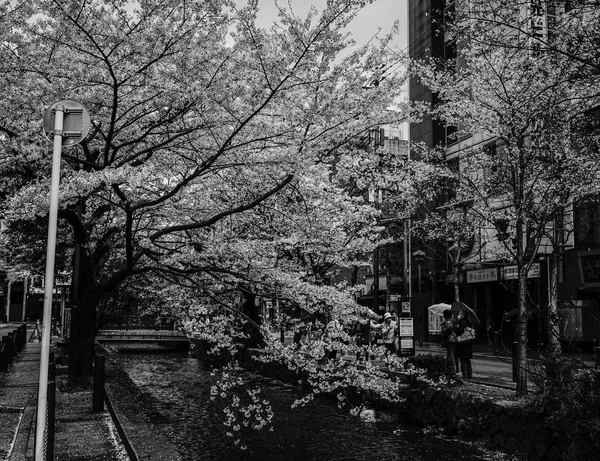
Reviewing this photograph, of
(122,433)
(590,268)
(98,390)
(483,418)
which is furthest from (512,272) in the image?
(122,433)

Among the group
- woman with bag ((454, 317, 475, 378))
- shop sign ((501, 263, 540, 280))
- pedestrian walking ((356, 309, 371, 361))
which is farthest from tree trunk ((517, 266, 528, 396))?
shop sign ((501, 263, 540, 280))

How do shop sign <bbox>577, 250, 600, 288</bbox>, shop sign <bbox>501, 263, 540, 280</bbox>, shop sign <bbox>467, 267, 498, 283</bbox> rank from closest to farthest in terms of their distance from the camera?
1. shop sign <bbox>577, 250, 600, 288</bbox>
2. shop sign <bbox>501, 263, 540, 280</bbox>
3. shop sign <bbox>467, 267, 498, 283</bbox>

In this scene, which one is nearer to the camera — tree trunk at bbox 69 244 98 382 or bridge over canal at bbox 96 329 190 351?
tree trunk at bbox 69 244 98 382

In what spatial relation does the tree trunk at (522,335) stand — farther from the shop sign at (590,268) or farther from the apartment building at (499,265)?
the shop sign at (590,268)

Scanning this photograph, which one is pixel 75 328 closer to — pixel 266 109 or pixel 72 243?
pixel 72 243

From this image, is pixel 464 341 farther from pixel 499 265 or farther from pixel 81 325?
pixel 499 265

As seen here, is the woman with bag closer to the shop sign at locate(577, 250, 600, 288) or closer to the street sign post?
the street sign post

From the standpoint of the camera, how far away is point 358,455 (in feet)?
34.4

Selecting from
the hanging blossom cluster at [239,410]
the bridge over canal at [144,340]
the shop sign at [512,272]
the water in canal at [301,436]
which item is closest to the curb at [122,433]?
the water in canal at [301,436]

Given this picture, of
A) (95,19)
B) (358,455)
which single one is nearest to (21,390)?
(358,455)

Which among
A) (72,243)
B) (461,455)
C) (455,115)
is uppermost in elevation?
(455,115)

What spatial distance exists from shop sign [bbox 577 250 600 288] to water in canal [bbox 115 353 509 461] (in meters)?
12.8

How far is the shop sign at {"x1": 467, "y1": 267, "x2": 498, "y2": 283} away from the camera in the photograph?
3154 cm

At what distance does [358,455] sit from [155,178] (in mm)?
5958
